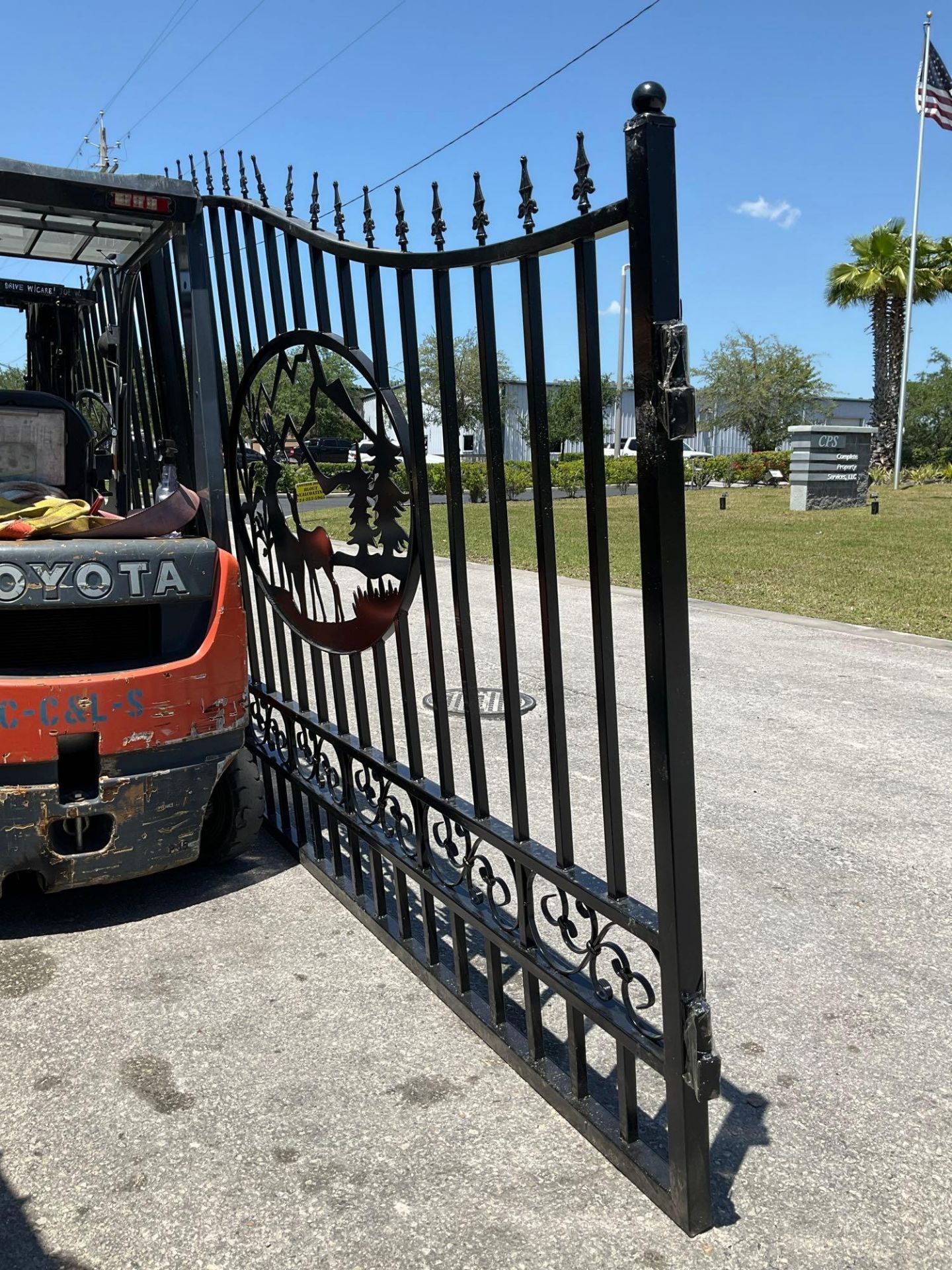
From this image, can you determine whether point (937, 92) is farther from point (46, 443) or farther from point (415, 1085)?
point (415, 1085)

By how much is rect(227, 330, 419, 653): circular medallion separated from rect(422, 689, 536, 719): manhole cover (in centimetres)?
217

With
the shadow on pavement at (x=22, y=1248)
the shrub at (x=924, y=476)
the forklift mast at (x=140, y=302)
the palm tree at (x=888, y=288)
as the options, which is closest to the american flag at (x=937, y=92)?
the palm tree at (x=888, y=288)

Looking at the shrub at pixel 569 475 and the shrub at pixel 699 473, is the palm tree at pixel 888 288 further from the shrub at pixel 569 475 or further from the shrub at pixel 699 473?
the shrub at pixel 569 475

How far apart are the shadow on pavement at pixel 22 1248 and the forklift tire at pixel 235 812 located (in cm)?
184

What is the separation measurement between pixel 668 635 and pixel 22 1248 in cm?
195

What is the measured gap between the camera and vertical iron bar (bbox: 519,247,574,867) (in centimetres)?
240

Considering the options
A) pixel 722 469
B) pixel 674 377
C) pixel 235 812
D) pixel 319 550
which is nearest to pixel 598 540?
pixel 674 377

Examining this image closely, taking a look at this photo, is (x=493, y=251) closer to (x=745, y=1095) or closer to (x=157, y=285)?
(x=745, y=1095)

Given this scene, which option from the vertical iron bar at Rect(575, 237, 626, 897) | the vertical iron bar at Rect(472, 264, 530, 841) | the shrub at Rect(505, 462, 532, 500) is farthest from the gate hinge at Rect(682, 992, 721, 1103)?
the shrub at Rect(505, 462, 532, 500)

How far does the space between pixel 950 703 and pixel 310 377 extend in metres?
4.89

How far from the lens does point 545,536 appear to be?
8.09 ft

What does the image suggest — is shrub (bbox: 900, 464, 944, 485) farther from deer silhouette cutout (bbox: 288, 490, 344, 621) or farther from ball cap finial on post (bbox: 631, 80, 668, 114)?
ball cap finial on post (bbox: 631, 80, 668, 114)

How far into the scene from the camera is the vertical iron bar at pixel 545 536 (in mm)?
2398

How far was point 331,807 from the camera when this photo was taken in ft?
13.0
